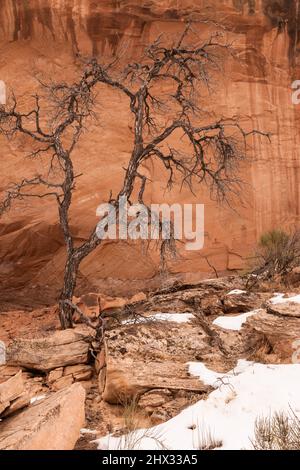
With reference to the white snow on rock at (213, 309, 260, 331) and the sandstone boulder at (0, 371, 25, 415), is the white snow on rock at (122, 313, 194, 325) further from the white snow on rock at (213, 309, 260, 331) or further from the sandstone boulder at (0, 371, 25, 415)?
the sandstone boulder at (0, 371, 25, 415)

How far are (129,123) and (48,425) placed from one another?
29.0ft

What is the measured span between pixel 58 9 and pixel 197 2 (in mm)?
2996

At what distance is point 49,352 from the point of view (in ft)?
20.2

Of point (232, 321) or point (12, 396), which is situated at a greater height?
point (232, 321)

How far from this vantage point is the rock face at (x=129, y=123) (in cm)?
1102

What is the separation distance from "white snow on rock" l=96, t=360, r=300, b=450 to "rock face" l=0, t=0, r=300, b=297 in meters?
6.22

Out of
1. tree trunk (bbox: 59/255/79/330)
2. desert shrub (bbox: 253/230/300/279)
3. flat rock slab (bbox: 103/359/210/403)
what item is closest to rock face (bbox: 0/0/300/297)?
desert shrub (bbox: 253/230/300/279)

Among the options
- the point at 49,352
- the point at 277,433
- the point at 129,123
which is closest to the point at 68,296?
the point at 49,352

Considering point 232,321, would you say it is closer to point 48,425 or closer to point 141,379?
point 141,379

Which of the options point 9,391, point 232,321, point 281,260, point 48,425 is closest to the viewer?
point 48,425

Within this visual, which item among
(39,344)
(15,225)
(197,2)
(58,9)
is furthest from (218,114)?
(39,344)

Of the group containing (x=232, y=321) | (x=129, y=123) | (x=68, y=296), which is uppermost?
(x=129, y=123)

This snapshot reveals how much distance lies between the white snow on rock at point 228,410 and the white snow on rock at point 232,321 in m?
1.17

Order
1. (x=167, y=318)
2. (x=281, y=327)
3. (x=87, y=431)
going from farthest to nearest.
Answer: (x=167, y=318)
(x=281, y=327)
(x=87, y=431)
